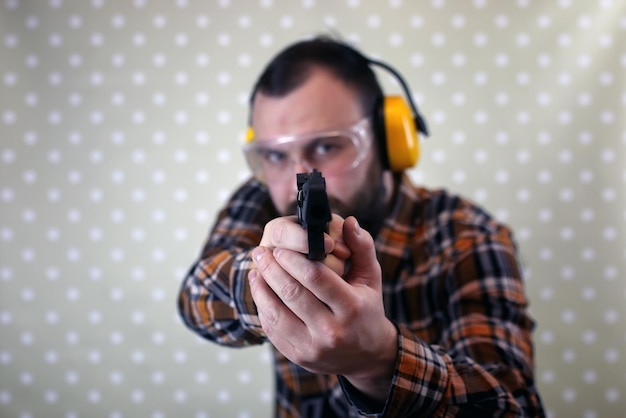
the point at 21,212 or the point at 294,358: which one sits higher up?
the point at 21,212

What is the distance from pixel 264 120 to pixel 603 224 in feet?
3.71

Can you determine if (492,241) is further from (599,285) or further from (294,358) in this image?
(599,285)

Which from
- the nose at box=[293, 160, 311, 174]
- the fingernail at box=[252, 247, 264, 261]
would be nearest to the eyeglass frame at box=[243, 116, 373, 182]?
the nose at box=[293, 160, 311, 174]

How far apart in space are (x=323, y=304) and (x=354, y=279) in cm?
5

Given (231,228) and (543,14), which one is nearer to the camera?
(231,228)

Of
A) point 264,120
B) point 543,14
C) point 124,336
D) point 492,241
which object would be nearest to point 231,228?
point 264,120

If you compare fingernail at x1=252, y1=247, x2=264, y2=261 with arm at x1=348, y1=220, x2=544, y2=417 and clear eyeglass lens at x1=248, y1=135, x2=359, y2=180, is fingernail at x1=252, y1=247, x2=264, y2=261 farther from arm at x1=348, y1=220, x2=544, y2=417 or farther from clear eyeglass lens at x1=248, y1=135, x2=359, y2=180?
clear eyeglass lens at x1=248, y1=135, x2=359, y2=180

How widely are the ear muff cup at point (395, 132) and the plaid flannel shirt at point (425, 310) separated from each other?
136mm

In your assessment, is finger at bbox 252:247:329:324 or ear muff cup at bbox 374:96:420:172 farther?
ear muff cup at bbox 374:96:420:172

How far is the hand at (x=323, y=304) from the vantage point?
54 cm

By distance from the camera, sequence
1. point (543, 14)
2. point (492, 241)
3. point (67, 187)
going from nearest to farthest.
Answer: point (492, 241) < point (543, 14) < point (67, 187)

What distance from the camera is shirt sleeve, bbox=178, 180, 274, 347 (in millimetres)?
804

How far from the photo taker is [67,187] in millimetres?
1784

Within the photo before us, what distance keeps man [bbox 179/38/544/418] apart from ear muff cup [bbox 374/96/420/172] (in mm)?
10
